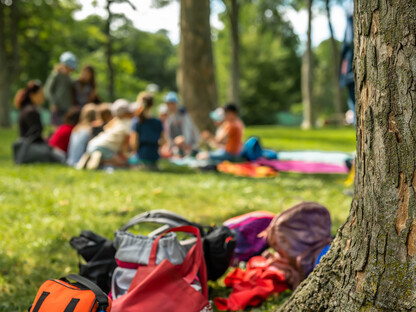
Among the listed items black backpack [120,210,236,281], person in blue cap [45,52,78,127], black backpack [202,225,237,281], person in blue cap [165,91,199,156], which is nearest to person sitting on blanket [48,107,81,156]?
person in blue cap [45,52,78,127]

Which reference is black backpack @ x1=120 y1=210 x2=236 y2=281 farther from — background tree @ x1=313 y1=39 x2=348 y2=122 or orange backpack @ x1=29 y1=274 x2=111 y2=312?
background tree @ x1=313 y1=39 x2=348 y2=122

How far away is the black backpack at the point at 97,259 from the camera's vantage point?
117 inches

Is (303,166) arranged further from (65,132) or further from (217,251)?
(217,251)

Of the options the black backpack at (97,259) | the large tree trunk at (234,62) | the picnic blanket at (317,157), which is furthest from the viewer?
the large tree trunk at (234,62)

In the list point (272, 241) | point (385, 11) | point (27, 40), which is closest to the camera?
point (385, 11)

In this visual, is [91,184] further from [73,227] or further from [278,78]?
[278,78]

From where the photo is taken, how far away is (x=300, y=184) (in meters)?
6.84

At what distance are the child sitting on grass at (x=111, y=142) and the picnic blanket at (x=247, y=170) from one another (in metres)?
1.78

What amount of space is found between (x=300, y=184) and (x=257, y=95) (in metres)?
39.9

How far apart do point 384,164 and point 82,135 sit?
738cm

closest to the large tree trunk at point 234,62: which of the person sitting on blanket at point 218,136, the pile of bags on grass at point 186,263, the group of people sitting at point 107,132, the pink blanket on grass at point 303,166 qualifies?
the person sitting on blanket at point 218,136

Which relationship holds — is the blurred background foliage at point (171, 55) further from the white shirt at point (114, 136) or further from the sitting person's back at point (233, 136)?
the white shirt at point (114, 136)

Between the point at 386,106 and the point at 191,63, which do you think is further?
the point at 191,63

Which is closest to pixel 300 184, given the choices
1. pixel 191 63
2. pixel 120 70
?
pixel 191 63
